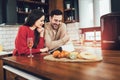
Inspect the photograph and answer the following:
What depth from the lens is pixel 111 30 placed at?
1.79 meters

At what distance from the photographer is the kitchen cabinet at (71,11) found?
15.1 ft

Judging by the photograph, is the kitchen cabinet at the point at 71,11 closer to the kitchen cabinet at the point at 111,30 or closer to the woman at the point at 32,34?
the woman at the point at 32,34

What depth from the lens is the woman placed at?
2.10 metres

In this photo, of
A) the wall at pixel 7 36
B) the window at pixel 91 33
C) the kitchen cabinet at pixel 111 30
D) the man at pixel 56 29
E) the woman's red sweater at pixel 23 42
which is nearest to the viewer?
the kitchen cabinet at pixel 111 30

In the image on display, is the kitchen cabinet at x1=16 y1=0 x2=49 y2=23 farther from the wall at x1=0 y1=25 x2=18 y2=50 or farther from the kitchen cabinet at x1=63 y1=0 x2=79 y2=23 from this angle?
the kitchen cabinet at x1=63 y1=0 x2=79 y2=23

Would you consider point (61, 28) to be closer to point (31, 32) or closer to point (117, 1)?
point (31, 32)

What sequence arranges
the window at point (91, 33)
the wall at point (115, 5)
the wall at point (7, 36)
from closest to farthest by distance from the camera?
the wall at point (115, 5), the window at point (91, 33), the wall at point (7, 36)

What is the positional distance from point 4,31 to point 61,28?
5.62 feet

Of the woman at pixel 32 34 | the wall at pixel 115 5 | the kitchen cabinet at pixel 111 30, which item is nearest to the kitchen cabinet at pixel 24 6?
the woman at pixel 32 34

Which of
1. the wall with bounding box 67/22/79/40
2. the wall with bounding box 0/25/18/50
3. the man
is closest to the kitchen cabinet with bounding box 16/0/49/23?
the wall with bounding box 0/25/18/50

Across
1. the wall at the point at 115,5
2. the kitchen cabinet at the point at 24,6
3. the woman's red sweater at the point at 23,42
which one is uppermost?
the kitchen cabinet at the point at 24,6

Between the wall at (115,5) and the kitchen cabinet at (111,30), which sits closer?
the kitchen cabinet at (111,30)

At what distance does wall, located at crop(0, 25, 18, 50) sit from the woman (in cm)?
183

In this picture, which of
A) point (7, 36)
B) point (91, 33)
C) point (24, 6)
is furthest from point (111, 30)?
point (24, 6)
